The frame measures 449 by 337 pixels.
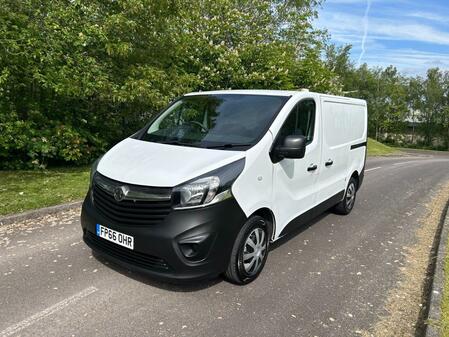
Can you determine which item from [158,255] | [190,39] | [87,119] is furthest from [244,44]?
[158,255]

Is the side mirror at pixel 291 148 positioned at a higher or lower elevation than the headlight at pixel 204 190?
higher

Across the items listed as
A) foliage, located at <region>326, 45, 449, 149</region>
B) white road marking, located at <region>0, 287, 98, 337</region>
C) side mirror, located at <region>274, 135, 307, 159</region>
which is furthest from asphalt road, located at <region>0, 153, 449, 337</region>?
foliage, located at <region>326, 45, 449, 149</region>

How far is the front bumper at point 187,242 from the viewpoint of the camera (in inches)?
133

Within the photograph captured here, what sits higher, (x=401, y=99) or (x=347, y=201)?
(x=401, y=99)

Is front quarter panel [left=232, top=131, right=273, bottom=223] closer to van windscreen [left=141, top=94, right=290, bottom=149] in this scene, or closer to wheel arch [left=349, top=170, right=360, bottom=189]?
van windscreen [left=141, top=94, right=290, bottom=149]

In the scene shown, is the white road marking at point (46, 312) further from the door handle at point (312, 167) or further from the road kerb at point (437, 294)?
the road kerb at point (437, 294)

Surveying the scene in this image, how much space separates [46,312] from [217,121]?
2.61 m

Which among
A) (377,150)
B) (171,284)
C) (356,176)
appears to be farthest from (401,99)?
(171,284)

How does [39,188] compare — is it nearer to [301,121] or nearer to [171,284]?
[171,284]

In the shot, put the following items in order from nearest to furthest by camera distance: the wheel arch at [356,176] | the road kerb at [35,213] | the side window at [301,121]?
the side window at [301,121]
the road kerb at [35,213]
the wheel arch at [356,176]

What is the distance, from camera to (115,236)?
3.69 meters

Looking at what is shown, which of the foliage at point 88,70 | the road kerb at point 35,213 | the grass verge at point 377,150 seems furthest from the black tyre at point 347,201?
the grass verge at point 377,150

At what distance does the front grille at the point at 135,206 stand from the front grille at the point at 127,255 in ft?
0.91

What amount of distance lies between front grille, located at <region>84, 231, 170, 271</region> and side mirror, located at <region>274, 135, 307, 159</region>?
1635mm
